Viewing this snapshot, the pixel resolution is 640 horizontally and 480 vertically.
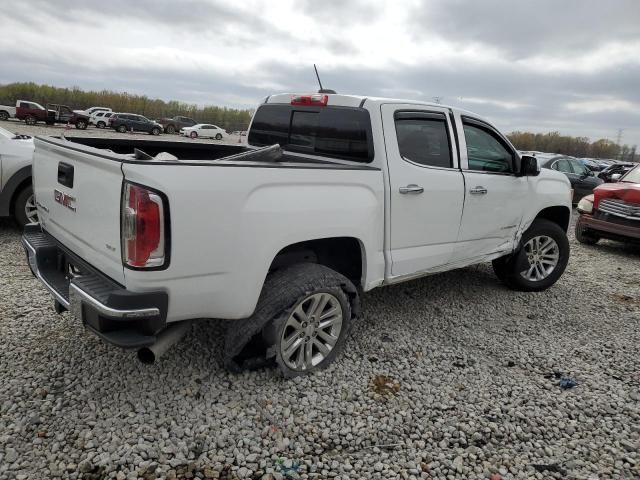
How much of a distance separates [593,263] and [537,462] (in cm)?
563

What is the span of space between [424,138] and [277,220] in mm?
1699

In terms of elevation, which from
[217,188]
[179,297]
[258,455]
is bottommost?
[258,455]

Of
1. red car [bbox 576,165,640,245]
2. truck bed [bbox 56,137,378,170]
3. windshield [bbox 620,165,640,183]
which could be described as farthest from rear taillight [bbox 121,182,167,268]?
windshield [bbox 620,165,640,183]

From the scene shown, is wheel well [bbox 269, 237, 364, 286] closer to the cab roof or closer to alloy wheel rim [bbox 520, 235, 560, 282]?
the cab roof

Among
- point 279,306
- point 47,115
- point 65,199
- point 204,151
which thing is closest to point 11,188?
point 204,151

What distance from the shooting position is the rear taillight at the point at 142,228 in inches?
93.1

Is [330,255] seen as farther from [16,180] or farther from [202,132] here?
[202,132]

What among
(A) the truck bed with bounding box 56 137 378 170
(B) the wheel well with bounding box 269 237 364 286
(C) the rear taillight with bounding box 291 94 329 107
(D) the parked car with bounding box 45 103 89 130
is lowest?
(B) the wheel well with bounding box 269 237 364 286

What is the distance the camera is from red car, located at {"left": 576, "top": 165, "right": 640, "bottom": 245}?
7855 mm

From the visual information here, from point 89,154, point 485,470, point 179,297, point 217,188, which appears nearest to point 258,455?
point 179,297

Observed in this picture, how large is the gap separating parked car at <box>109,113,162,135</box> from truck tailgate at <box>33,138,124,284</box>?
118ft

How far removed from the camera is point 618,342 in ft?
14.2

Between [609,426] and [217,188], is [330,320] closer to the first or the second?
[217,188]

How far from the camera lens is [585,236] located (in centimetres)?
874
